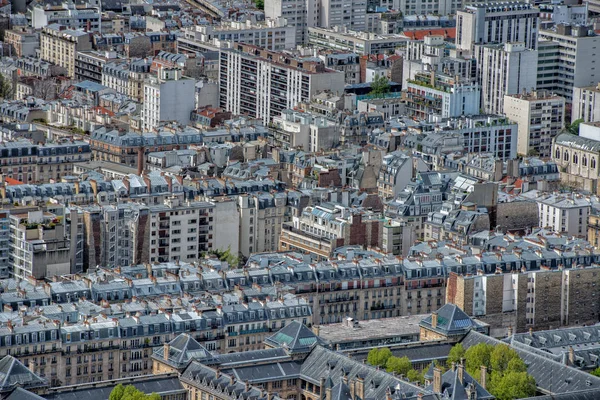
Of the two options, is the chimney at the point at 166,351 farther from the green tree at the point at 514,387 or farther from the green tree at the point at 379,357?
the green tree at the point at 514,387

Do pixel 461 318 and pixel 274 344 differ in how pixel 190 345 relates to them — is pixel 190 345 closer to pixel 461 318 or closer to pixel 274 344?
pixel 274 344

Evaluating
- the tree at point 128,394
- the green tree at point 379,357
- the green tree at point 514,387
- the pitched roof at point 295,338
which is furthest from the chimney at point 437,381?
the tree at point 128,394

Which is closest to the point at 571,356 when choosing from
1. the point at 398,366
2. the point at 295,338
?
the point at 398,366

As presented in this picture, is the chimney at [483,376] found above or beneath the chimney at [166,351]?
beneath

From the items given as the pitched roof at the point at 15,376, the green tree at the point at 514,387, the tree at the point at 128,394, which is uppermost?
the pitched roof at the point at 15,376

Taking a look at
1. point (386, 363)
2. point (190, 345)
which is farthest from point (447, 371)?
point (190, 345)

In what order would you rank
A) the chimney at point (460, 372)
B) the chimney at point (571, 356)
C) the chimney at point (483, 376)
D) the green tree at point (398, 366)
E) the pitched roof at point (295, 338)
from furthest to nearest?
the chimney at point (571, 356)
the pitched roof at point (295, 338)
the green tree at point (398, 366)
the chimney at point (483, 376)
the chimney at point (460, 372)
